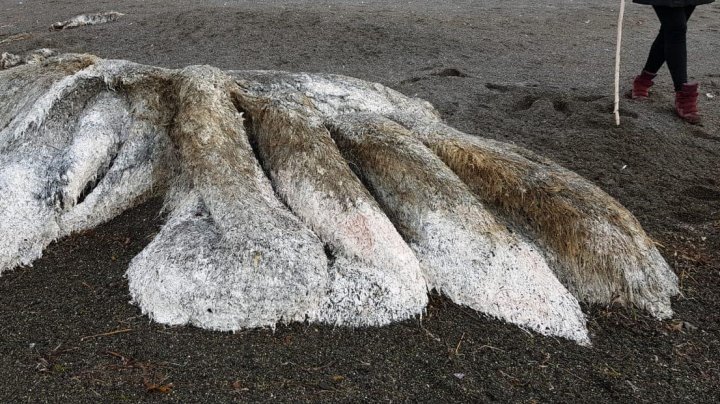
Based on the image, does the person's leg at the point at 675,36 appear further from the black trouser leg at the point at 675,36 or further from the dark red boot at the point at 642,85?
the dark red boot at the point at 642,85

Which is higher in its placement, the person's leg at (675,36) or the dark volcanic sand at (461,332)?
the person's leg at (675,36)

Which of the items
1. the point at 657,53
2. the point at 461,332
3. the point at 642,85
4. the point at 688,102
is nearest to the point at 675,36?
the point at 657,53

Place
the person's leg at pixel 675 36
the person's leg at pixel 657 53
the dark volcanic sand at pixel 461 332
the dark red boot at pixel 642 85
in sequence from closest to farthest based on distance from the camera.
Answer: the dark volcanic sand at pixel 461 332, the person's leg at pixel 675 36, the person's leg at pixel 657 53, the dark red boot at pixel 642 85

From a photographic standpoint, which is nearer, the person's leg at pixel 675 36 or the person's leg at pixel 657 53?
the person's leg at pixel 675 36

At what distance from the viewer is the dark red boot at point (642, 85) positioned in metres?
8.52

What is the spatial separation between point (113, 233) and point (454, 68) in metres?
7.32

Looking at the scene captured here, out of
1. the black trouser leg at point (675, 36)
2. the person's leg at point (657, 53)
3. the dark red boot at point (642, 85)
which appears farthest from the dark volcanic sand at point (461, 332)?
the black trouser leg at point (675, 36)

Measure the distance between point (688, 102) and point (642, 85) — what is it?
886mm

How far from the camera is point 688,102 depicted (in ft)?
25.8

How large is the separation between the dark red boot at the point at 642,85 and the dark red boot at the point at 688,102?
655mm

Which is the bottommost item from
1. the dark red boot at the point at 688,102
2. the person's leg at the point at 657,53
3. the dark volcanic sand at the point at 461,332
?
the dark volcanic sand at the point at 461,332

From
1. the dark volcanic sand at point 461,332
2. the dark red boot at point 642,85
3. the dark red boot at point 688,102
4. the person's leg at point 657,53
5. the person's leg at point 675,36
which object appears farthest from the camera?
the dark red boot at point 642,85

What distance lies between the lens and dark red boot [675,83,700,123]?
7.79 meters

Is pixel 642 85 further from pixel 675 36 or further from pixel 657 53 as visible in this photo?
pixel 675 36
